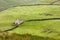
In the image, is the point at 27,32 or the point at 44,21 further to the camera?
the point at 44,21

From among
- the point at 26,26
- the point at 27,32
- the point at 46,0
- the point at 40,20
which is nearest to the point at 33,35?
the point at 27,32

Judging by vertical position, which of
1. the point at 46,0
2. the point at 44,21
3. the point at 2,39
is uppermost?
the point at 46,0

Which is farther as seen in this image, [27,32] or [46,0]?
[46,0]

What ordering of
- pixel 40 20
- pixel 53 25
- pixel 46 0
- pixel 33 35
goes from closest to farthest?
pixel 33 35 < pixel 53 25 < pixel 40 20 < pixel 46 0

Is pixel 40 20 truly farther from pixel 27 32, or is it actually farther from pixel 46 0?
pixel 46 0

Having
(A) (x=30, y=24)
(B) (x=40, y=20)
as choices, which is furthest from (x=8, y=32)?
(B) (x=40, y=20)

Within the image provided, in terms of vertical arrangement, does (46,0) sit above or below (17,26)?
above

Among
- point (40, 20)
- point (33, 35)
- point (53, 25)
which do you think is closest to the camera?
point (33, 35)

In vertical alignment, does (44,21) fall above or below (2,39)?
above

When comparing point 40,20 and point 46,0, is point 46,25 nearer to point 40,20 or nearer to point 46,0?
point 40,20
